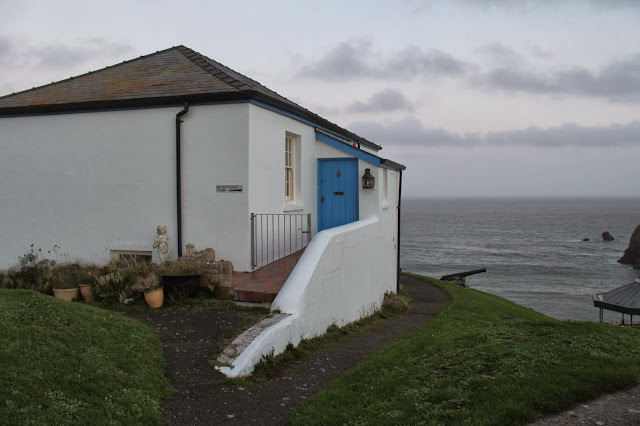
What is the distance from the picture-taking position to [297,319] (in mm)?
7465

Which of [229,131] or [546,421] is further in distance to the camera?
[229,131]

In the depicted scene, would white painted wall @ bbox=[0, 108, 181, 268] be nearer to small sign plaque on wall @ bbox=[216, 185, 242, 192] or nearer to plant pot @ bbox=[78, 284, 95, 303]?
small sign plaque on wall @ bbox=[216, 185, 242, 192]

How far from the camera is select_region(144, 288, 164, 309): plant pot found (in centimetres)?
856

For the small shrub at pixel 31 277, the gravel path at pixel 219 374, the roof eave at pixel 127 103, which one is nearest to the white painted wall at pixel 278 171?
the roof eave at pixel 127 103

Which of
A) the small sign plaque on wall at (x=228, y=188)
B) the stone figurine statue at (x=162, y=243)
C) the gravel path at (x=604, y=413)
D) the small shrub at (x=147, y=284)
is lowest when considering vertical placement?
the gravel path at (x=604, y=413)

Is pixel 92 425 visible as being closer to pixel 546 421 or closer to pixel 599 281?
pixel 546 421

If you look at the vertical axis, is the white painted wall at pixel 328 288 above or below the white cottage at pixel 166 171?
below

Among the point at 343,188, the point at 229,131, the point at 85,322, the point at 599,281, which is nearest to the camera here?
the point at 85,322

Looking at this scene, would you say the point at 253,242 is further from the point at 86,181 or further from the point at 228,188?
the point at 86,181

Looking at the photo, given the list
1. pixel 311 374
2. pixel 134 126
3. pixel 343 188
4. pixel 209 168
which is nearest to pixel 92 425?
pixel 311 374

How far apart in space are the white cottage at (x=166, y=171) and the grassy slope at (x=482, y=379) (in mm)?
3082

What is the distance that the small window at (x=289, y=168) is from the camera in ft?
42.3

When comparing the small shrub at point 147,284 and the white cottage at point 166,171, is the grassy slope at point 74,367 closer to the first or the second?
the small shrub at point 147,284

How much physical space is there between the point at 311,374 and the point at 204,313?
94.7 inches
